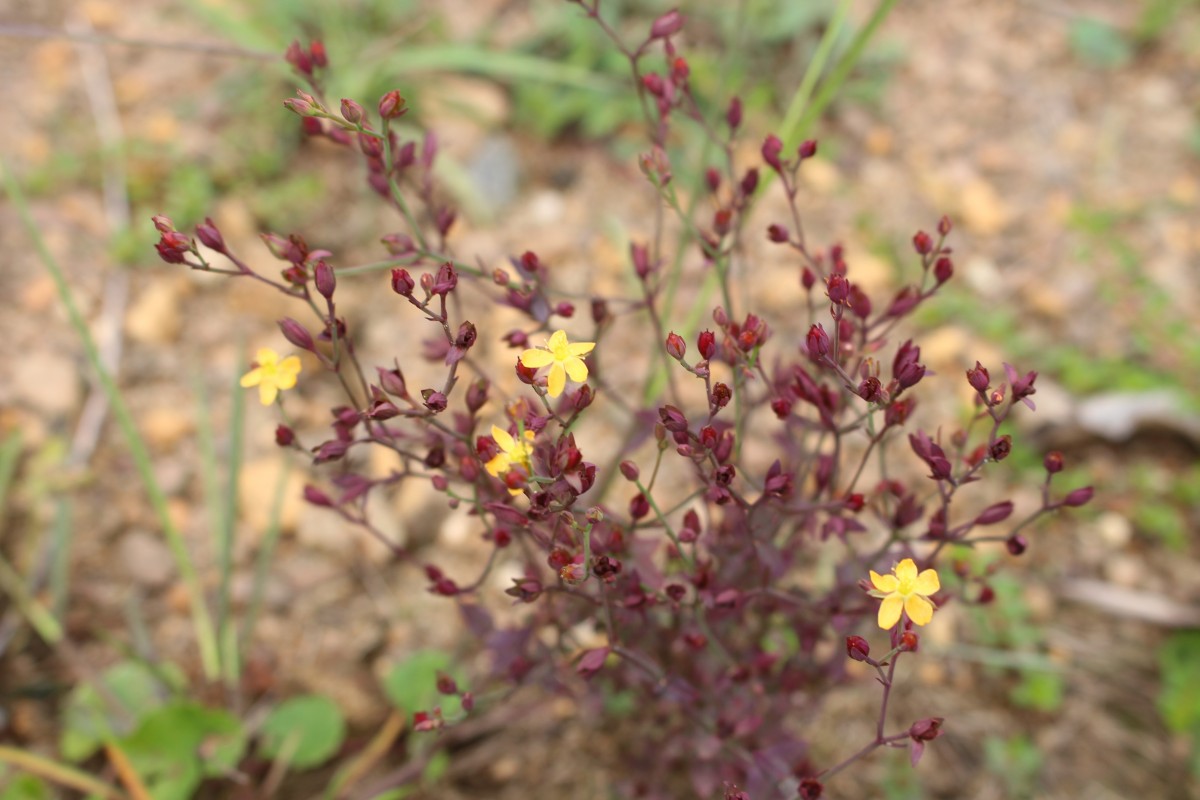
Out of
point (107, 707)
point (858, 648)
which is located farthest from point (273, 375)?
Answer: point (107, 707)

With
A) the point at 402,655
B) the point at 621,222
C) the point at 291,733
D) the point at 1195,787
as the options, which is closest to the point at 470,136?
the point at 621,222

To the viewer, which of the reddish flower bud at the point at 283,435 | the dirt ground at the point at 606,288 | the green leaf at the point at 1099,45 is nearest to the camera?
the reddish flower bud at the point at 283,435

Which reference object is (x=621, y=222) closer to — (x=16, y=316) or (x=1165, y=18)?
(x=16, y=316)

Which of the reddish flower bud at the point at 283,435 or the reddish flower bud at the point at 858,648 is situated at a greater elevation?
the reddish flower bud at the point at 283,435

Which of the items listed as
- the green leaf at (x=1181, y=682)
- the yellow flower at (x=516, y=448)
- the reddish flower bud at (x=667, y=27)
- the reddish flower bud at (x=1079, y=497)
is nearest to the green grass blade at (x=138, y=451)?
the yellow flower at (x=516, y=448)

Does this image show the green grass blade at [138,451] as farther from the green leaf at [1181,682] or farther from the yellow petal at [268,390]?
the green leaf at [1181,682]

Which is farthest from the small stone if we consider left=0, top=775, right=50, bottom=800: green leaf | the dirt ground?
left=0, top=775, right=50, bottom=800: green leaf

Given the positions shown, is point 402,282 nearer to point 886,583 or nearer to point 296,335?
point 296,335

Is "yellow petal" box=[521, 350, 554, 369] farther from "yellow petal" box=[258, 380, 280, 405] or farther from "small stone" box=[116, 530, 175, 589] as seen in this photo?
"small stone" box=[116, 530, 175, 589]
